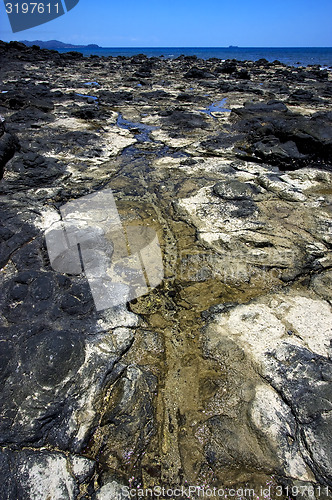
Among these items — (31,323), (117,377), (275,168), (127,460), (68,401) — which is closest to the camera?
(127,460)

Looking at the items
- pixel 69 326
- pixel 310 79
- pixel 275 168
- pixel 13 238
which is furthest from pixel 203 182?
pixel 310 79

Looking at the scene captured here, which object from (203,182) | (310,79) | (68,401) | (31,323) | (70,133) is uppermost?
(310,79)

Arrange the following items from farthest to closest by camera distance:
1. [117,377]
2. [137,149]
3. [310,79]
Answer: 1. [310,79]
2. [137,149]
3. [117,377]

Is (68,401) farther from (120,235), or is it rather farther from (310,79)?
(310,79)

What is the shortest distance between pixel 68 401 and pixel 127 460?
0.48m

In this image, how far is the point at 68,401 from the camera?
1643mm

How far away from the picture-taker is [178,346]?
2.08m

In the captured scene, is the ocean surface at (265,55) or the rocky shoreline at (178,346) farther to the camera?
the ocean surface at (265,55)

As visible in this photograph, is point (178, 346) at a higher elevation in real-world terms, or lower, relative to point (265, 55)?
lower

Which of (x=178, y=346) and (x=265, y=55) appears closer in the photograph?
(x=178, y=346)

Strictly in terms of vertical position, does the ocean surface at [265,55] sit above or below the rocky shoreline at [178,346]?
above

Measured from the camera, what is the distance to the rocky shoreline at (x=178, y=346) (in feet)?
4.74

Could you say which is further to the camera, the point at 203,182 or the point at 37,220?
the point at 203,182

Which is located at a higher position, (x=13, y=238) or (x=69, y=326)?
(x=13, y=238)
